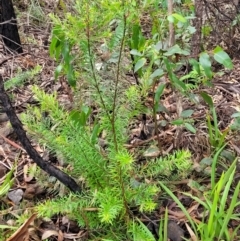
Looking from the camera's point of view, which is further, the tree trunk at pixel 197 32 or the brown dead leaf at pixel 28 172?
the tree trunk at pixel 197 32

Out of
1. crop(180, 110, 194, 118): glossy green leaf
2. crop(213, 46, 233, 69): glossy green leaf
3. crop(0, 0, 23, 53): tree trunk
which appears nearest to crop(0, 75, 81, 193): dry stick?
crop(180, 110, 194, 118): glossy green leaf

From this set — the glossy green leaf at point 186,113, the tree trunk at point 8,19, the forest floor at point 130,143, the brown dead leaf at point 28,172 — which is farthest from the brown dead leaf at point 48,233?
the tree trunk at point 8,19

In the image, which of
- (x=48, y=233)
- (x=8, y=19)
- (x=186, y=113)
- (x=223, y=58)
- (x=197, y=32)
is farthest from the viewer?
(x=8, y=19)

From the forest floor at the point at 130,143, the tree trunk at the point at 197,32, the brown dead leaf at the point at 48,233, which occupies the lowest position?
the brown dead leaf at the point at 48,233

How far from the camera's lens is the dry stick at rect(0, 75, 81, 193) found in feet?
5.09

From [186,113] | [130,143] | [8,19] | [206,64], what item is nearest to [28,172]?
[130,143]

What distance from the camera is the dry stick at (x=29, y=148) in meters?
1.55

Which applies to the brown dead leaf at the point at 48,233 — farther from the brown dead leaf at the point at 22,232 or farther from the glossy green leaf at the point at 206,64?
the glossy green leaf at the point at 206,64

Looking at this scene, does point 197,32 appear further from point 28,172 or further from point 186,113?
point 28,172

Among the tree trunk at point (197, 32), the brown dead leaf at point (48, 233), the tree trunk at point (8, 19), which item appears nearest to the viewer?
the brown dead leaf at point (48, 233)

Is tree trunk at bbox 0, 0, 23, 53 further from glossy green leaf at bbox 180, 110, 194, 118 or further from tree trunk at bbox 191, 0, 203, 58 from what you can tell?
glossy green leaf at bbox 180, 110, 194, 118

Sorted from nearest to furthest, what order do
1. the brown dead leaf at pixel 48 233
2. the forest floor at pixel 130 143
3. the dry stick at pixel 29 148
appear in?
1. the dry stick at pixel 29 148
2. the brown dead leaf at pixel 48 233
3. the forest floor at pixel 130 143

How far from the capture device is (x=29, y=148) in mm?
1650

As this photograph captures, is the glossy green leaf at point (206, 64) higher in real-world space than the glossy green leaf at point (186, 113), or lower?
higher
